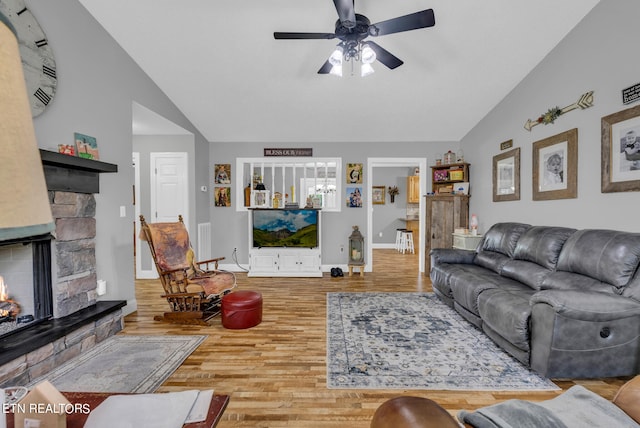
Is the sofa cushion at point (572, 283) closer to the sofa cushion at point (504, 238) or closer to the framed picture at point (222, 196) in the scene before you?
the sofa cushion at point (504, 238)

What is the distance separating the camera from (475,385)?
214cm

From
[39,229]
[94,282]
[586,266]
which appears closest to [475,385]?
[586,266]

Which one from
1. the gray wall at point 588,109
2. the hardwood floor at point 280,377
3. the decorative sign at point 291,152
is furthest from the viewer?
the decorative sign at point 291,152

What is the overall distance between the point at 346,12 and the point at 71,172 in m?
2.58

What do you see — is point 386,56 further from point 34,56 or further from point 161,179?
point 161,179

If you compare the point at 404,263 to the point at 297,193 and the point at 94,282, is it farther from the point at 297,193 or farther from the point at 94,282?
the point at 94,282

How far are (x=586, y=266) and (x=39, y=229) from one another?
3375mm

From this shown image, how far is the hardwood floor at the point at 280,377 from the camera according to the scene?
1874mm

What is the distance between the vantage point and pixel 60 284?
250 centimetres

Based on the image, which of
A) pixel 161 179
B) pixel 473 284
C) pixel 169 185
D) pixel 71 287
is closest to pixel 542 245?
pixel 473 284

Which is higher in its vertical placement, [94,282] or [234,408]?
[94,282]

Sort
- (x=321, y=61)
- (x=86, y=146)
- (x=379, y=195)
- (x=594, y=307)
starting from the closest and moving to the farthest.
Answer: (x=594, y=307) → (x=86, y=146) → (x=321, y=61) → (x=379, y=195)

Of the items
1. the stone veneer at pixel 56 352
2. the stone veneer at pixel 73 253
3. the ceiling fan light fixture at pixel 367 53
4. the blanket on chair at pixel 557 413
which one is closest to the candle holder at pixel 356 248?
the ceiling fan light fixture at pixel 367 53

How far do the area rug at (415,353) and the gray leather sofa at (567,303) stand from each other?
0.48ft
